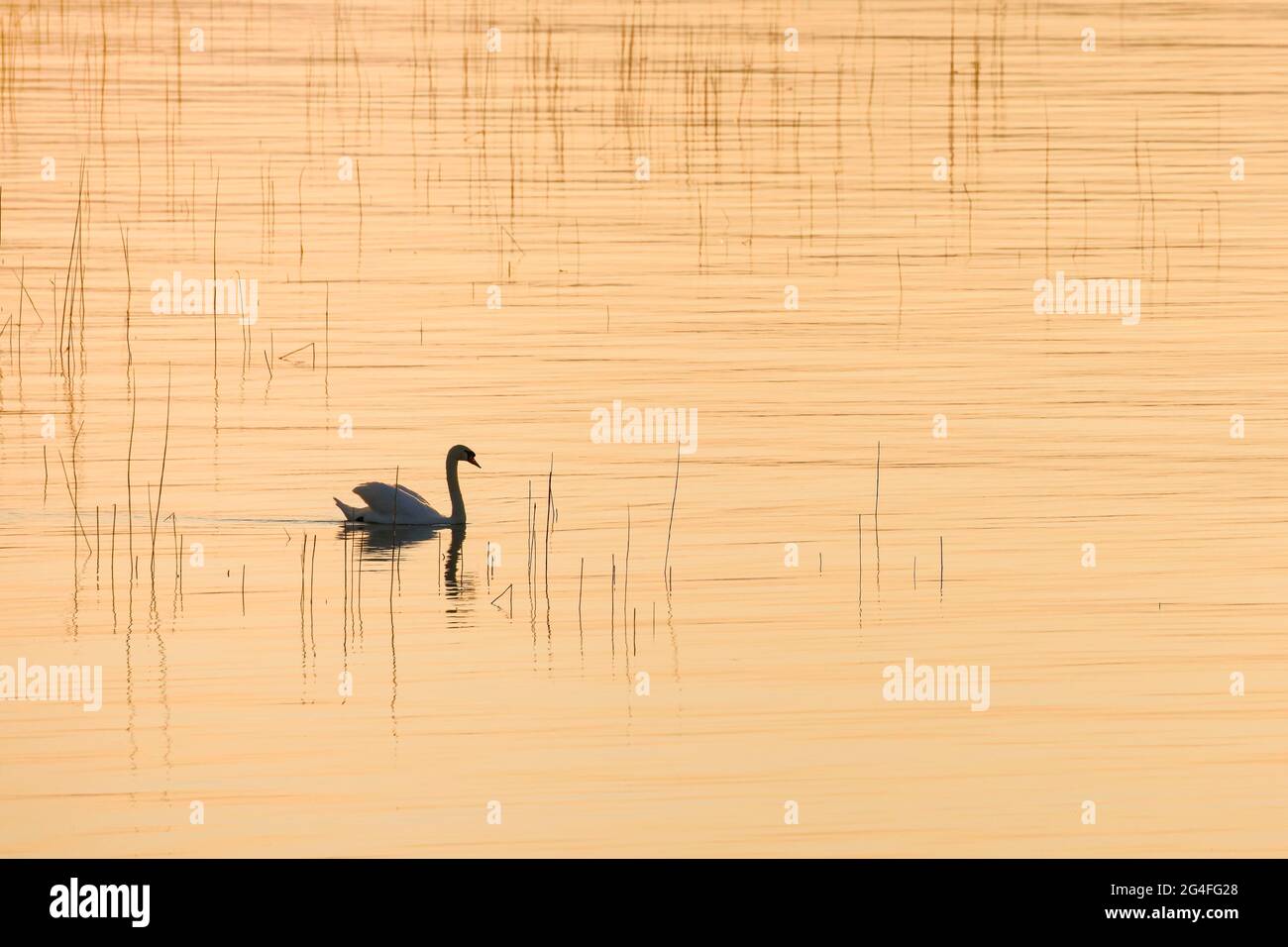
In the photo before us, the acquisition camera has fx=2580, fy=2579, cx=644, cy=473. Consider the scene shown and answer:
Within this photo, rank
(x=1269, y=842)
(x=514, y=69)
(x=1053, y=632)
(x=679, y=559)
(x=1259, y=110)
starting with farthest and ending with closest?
(x=514, y=69)
(x=1259, y=110)
(x=679, y=559)
(x=1053, y=632)
(x=1269, y=842)

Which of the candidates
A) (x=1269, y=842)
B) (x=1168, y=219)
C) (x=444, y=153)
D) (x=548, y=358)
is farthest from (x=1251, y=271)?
(x=1269, y=842)

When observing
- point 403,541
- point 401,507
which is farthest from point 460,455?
point 403,541

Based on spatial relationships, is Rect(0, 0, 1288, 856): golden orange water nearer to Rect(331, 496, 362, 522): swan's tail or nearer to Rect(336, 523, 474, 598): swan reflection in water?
Rect(336, 523, 474, 598): swan reflection in water

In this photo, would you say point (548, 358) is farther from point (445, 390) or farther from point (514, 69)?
point (514, 69)

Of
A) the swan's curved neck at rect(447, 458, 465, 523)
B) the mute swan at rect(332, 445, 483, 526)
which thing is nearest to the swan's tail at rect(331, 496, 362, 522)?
the mute swan at rect(332, 445, 483, 526)

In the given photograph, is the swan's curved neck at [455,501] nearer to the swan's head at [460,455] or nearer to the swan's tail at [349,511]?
the swan's head at [460,455]

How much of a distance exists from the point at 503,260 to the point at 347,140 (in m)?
6.28

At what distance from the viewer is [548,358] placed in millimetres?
20016

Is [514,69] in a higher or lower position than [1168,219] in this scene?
higher

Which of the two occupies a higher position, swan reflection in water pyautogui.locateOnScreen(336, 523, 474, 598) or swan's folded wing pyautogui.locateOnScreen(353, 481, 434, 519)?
swan's folded wing pyautogui.locateOnScreen(353, 481, 434, 519)

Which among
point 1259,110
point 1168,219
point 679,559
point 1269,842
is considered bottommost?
point 1269,842

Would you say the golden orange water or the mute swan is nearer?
the golden orange water

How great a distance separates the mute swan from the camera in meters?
15.9

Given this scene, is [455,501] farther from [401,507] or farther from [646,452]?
[646,452]
